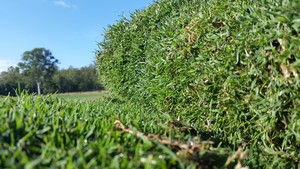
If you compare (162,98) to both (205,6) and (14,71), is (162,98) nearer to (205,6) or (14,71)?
(205,6)

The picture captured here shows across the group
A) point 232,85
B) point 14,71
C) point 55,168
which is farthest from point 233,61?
point 14,71

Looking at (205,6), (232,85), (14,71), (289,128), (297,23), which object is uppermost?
(14,71)

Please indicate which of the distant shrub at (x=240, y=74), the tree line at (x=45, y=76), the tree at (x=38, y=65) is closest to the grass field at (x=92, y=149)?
the distant shrub at (x=240, y=74)

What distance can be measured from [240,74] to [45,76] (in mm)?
74744

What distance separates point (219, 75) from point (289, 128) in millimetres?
→ 663

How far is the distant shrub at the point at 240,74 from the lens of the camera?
5.89 ft

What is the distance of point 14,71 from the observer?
226 feet

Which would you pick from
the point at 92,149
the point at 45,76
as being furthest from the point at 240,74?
the point at 45,76

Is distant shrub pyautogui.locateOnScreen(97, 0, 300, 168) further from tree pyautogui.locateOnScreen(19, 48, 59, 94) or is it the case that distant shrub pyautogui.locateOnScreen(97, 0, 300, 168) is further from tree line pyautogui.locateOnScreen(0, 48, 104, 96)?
tree pyautogui.locateOnScreen(19, 48, 59, 94)

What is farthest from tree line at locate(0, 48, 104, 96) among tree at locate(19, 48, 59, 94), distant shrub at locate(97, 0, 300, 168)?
distant shrub at locate(97, 0, 300, 168)

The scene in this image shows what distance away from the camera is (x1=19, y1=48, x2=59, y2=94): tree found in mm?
71500

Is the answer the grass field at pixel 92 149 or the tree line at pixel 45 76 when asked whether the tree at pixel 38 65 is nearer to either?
the tree line at pixel 45 76

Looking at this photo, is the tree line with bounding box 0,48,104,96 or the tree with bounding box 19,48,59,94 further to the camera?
the tree with bounding box 19,48,59,94

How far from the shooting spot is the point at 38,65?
76438 mm
